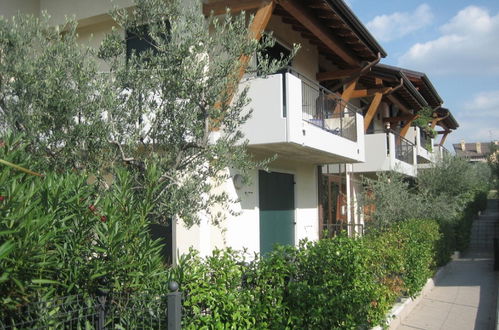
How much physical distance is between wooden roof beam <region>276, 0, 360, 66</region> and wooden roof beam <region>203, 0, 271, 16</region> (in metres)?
0.46

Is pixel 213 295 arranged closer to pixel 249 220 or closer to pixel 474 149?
pixel 249 220

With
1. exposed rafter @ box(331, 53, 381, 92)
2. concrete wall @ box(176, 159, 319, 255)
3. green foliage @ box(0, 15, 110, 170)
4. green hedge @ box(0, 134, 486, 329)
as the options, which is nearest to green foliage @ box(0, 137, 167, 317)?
green hedge @ box(0, 134, 486, 329)

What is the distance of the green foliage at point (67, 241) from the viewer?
9.37 feet

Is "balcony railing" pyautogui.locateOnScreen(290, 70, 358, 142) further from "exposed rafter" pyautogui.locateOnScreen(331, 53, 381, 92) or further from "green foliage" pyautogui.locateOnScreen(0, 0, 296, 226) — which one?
"green foliage" pyautogui.locateOnScreen(0, 0, 296, 226)

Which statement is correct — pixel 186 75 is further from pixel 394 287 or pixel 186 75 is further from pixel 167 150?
pixel 394 287

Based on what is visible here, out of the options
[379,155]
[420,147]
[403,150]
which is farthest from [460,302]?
[420,147]

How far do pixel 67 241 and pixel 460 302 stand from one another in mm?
8886

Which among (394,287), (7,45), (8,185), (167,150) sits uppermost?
(7,45)

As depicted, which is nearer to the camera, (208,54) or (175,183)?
(175,183)

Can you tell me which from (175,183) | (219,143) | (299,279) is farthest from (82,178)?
(299,279)

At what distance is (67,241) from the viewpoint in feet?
11.6

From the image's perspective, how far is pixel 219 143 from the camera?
17.3ft

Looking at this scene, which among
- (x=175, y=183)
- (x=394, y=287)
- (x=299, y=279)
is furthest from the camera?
(x=394, y=287)

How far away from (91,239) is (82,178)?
1.58ft
